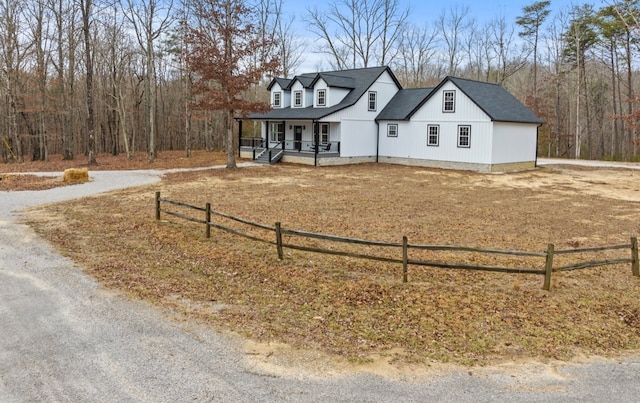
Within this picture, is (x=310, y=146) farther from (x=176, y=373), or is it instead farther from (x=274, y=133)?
(x=176, y=373)

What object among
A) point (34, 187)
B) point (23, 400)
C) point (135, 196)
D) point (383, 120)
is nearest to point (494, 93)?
point (383, 120)

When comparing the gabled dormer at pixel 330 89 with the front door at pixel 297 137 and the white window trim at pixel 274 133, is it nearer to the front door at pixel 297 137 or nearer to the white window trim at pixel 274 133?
the front door at pixel 297 137

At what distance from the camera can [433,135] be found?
30.3m

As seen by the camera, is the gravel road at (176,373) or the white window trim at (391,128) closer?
the gravel road at (176,373)

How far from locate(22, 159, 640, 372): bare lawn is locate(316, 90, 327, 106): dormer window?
15.8 m

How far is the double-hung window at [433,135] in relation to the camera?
30.1 m

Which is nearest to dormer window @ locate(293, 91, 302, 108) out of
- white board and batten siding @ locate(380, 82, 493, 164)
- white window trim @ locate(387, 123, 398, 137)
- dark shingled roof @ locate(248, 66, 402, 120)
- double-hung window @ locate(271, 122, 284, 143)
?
dark shingled roof @ locate(248, 66, 402, 120)

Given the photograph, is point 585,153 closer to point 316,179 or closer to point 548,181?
point 548,181

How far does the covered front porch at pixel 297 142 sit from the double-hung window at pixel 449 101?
283 inches

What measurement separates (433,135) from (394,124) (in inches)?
132

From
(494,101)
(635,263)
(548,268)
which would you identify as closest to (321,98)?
(494,101)

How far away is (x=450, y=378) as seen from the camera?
5.36 meters

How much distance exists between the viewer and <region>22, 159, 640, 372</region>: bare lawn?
253 inches

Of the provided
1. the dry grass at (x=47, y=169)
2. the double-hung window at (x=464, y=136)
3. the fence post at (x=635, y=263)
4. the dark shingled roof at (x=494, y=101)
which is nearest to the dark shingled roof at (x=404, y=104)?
the dark shingled roof at (x=494, y=101)
